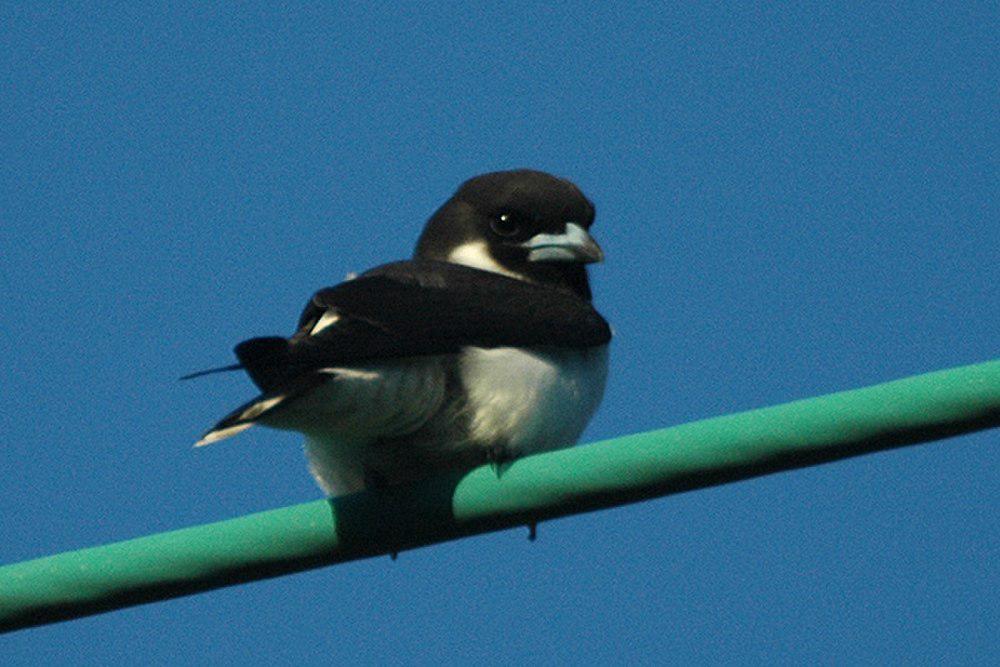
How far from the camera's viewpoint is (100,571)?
129 inches

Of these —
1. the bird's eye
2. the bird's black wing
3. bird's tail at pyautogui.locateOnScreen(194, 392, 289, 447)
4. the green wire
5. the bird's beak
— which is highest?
the bird's eye

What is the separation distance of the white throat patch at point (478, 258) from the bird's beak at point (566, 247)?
0.31 feet

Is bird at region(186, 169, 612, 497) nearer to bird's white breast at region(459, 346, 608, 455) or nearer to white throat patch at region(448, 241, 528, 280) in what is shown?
bird's white breast at region(459, 346, 608, 455)

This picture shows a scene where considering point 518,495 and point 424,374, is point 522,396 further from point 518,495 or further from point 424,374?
point 518,495

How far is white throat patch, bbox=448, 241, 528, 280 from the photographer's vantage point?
5629 mm

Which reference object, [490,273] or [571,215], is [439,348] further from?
[571,215]

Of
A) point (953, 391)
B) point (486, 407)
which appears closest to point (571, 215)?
point (486, 407)

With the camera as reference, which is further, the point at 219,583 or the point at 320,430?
the point at 320,430

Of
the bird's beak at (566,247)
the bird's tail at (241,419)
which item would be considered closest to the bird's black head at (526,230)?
the bird's beak at (566,247)

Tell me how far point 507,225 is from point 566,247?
0.23m

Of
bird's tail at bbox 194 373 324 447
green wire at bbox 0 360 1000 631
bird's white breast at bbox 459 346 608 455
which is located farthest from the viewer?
bird's white breast at bbox 459 346 608 455

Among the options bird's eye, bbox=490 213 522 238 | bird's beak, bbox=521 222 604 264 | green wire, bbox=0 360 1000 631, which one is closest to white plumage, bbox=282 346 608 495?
green wire, bbox=0 360 1000 631

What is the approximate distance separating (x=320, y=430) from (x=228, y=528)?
3.43 feet

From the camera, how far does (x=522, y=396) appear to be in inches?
180
